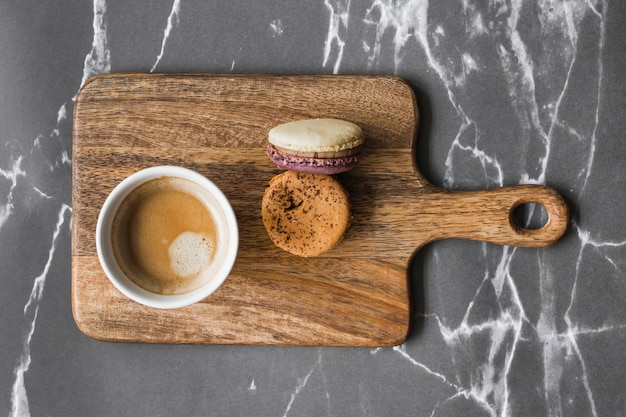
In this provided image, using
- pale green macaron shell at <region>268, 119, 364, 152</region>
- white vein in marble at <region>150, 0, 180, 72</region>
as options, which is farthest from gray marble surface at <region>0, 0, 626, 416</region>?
pale green macaron shell at <region>268, 119, 364, 152</region>

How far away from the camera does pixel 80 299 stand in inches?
36.9

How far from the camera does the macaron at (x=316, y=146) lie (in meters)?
0.84

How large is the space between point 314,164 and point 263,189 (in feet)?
0.38

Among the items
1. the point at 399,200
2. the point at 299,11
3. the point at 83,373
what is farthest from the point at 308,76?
the point at 83,373

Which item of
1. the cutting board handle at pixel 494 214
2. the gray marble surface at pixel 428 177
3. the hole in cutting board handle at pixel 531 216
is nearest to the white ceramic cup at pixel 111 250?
the gray marble surface at pixel 428 177

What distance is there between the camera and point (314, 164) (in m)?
0.85

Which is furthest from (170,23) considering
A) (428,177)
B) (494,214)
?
(494,214)

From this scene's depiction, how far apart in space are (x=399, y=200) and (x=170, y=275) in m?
0.37

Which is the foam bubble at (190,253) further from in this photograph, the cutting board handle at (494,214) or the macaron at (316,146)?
the cutting board handle at (494,214)

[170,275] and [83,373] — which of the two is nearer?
[170,275]

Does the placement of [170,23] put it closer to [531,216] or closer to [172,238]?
[172,238]

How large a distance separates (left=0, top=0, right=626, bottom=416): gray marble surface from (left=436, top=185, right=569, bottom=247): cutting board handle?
43 millimetres

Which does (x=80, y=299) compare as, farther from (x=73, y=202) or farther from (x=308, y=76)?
(x=308, y=76)

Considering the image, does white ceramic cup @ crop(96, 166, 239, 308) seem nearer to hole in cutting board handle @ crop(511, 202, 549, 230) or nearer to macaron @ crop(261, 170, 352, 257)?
macaron @ crop(261, 170, 352, 257)
